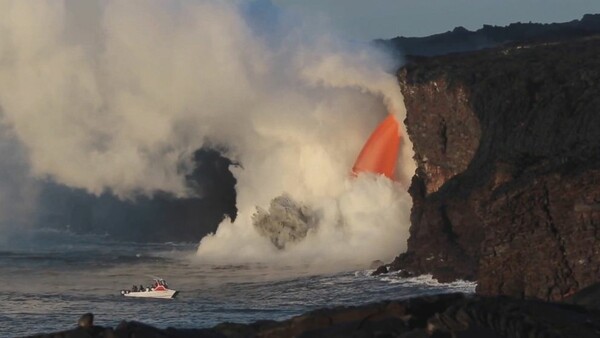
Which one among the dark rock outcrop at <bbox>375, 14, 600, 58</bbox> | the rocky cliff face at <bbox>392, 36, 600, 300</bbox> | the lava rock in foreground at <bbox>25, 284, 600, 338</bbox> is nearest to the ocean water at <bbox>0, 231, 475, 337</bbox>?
the rocky cliff face at <bbox>392, 36, 600, 300</bbox>

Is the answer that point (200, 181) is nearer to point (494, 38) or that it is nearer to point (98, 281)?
point (98, 281)

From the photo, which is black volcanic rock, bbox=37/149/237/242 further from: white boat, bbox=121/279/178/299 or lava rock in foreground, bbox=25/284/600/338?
lava rock in foreground, bbox=25/284/600/338

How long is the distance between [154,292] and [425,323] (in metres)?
42.6

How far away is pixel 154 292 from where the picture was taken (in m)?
61.8

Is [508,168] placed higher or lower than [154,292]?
higher

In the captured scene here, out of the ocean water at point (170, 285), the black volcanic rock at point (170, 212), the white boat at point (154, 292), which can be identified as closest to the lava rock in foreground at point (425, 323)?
the ocean water at point (170, 285)

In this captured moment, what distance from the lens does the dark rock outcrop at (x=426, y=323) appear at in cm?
1919

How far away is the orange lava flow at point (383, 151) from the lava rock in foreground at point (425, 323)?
191ft

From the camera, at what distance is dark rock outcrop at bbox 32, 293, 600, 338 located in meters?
19.2

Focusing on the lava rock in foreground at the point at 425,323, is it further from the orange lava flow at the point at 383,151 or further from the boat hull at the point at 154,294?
the orange lava flow at the point at 383,151

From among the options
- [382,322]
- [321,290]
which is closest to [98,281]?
[321,290]

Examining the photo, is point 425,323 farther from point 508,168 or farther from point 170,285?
point 170,285

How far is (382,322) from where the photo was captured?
1981cm

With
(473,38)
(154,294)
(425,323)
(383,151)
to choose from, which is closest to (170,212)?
(383,151)
